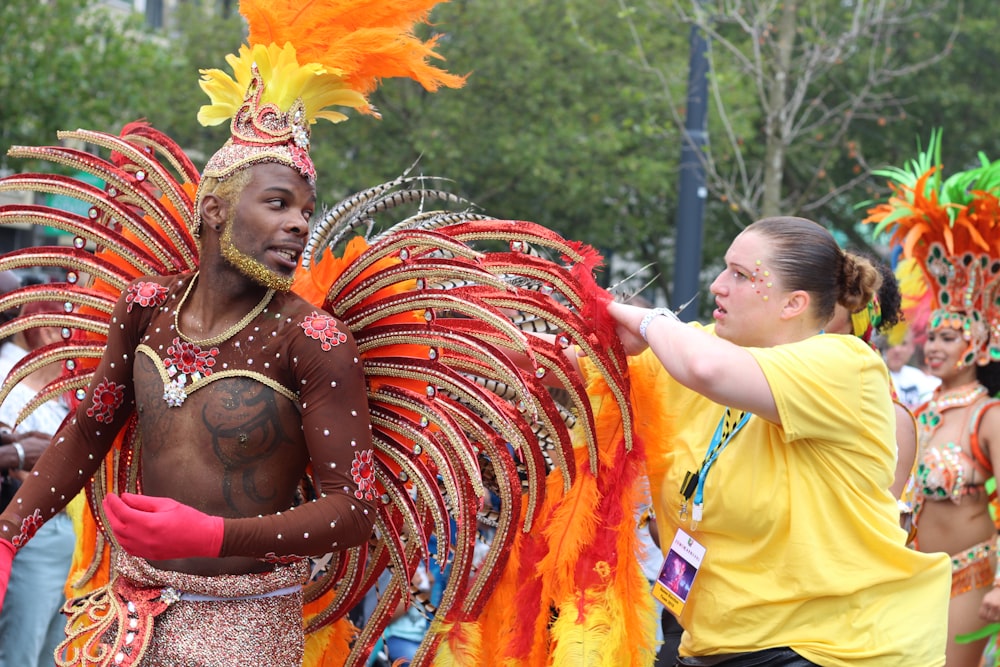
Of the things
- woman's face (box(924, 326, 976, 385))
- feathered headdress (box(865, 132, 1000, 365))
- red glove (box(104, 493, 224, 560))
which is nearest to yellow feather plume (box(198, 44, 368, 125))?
red glove (box(104, 493, 224, 560))

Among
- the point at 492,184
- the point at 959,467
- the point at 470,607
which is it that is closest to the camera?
the point at 470,607

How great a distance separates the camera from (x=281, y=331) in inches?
105

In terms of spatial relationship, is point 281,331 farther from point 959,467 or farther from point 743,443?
point 959,467

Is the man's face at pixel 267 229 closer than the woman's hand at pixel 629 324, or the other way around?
the man's face at pixel 267 229

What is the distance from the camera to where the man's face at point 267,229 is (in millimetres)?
2645

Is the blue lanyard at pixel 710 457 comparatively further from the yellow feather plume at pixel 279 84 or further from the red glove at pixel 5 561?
the red glove at pixel 5 561

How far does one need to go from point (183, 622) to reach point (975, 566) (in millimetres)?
3704

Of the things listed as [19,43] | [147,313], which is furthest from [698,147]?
[19,43]

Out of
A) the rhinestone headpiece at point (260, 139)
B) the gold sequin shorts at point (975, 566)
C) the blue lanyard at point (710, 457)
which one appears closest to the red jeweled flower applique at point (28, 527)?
the rhinestone headpiece at point (260, 139)

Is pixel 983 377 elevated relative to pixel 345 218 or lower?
lower

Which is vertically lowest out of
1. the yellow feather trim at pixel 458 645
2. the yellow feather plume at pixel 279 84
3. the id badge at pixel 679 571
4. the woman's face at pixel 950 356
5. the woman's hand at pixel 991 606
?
the woman's hand at pixel 991 606

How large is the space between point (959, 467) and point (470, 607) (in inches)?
113

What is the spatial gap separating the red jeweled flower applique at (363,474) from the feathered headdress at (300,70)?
25.0 inches

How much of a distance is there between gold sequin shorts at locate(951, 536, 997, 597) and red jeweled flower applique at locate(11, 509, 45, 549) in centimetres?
382
